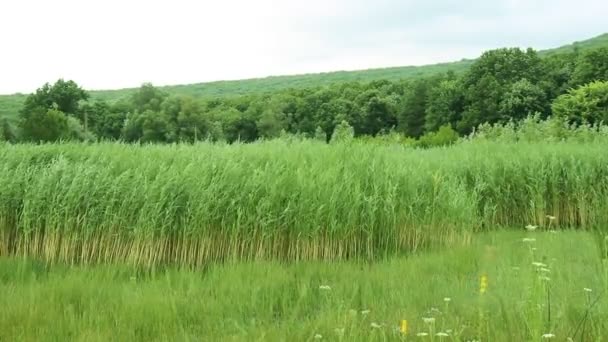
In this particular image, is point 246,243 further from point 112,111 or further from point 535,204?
point 112,111

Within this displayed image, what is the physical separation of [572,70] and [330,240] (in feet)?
181

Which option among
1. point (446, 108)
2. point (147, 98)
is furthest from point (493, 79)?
point (147, 98)

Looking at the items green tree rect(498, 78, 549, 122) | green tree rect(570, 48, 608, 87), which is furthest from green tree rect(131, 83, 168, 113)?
green tree rect(570, 48, 608, 87)

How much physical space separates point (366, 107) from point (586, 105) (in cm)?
2829

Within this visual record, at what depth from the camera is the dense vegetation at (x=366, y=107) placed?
4672 cm

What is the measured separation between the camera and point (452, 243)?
295 inches

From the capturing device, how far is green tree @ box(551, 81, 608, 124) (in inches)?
1569

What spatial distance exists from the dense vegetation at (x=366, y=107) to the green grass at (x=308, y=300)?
1368 inches

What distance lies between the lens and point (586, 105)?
4000 centimetres

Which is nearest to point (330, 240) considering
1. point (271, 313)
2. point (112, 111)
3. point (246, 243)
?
point (246, 243)

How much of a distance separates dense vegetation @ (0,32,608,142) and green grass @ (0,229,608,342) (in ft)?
114

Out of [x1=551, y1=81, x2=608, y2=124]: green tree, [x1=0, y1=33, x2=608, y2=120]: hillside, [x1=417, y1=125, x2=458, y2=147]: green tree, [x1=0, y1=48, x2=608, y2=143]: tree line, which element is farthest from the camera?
[x1=0, y1=33, x2=608, y2=120]: hillside

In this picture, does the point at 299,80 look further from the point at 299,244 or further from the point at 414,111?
the point at 299,244

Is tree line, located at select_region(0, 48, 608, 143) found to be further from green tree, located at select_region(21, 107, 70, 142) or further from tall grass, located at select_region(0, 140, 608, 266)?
tall grass, located at select_region(0, 140, 608, 266)
